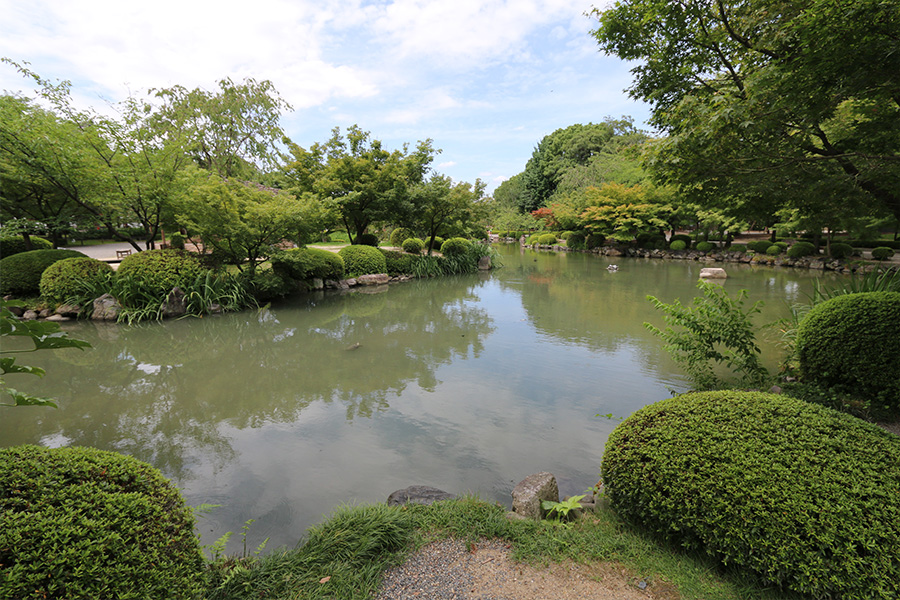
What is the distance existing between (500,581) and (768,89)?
3.54 m

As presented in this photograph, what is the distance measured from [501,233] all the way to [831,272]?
87.6ft

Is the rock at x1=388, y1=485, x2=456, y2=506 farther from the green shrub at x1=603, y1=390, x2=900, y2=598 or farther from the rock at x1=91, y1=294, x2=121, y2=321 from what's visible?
the rock at x1=91, y1=294, x2=121, y2=321

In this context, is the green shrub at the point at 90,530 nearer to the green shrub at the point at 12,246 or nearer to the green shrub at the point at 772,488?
the green shrub at the point at 772,488

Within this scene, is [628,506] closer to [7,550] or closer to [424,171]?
[7,550]

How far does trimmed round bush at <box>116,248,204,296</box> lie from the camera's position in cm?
770

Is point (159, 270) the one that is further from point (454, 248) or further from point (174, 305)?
point (454, 248)

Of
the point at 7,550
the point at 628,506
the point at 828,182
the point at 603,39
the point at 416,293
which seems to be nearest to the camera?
the point at 7,550

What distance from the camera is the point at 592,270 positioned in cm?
1603

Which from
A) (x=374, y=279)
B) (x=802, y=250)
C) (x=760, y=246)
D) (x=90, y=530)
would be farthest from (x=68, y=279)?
(x=760, y=246)

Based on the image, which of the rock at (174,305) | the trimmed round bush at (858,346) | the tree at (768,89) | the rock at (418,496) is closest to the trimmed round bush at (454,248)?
the rock at (174,305)

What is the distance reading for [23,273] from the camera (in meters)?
8.00

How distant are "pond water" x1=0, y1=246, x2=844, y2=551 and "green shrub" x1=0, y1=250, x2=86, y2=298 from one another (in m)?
2.06

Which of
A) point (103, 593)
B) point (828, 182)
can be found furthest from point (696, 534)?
point (828, 182)

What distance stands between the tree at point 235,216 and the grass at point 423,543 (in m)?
7.34
